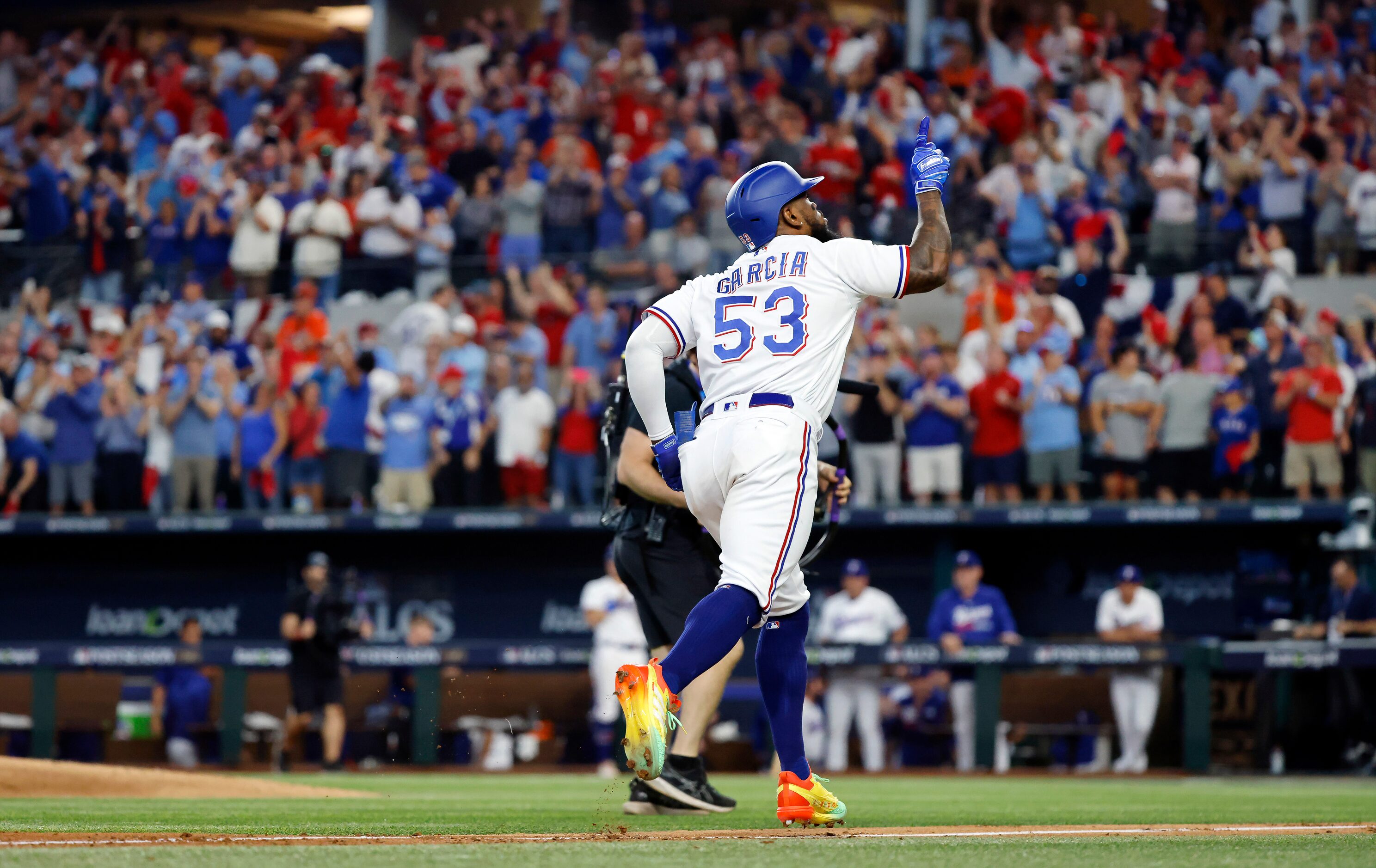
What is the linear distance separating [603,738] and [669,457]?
28.6 ft

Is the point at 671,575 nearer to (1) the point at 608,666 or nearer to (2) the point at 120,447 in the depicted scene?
(1) the point at 608,666

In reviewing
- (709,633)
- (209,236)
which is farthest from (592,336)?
→ (709,633)

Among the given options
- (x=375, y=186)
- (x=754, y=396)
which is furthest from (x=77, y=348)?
(x=754, y=396)

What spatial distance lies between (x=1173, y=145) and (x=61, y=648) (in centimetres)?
1073

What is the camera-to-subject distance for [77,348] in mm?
17953

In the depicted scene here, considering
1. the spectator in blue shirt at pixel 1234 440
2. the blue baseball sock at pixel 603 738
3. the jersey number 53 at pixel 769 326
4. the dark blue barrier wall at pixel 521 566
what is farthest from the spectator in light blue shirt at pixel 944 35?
the jersey number 53 at pixel 769 326

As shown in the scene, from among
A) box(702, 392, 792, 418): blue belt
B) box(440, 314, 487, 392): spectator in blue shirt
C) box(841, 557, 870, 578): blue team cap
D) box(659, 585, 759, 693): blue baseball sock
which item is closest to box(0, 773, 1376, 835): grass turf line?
box(659, 585, 759, 693): blue baseball sock

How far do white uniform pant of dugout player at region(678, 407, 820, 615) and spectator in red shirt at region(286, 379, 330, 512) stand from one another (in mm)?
10710

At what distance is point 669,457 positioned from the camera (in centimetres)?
550

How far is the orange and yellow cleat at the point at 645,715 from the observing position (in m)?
4.64

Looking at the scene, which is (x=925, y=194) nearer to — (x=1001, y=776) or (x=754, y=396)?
(x=754, y=396)

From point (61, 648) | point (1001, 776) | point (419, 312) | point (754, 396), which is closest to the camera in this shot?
point (754, 396)

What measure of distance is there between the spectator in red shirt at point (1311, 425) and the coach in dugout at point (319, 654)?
741cm

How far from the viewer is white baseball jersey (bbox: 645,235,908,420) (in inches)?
205
